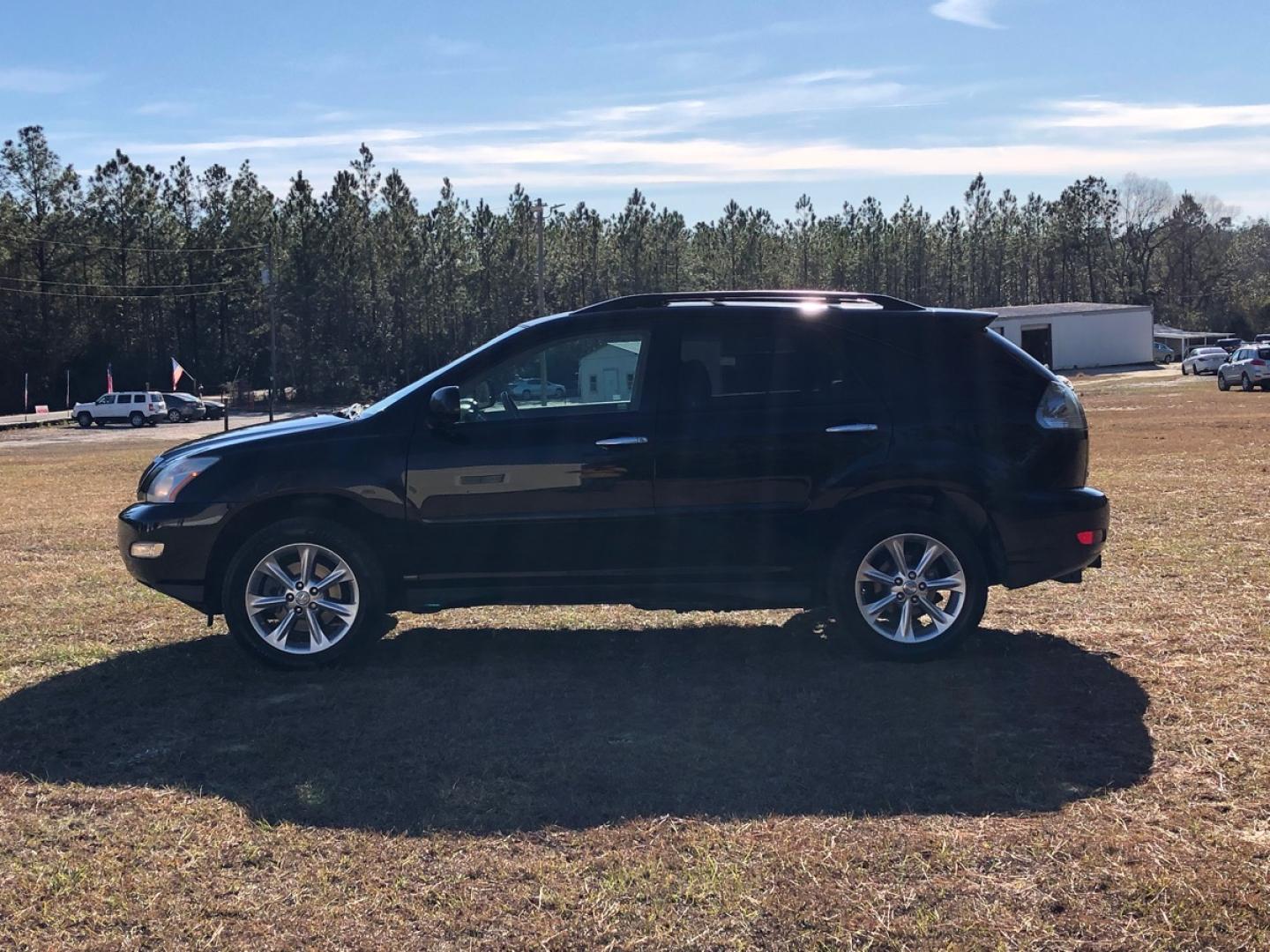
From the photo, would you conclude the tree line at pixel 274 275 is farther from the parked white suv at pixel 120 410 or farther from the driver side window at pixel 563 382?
the driver side window at pixel 563 382

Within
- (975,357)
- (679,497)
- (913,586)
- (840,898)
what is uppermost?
(975,357)

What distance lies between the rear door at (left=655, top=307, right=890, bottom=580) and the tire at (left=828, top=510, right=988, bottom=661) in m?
0.25

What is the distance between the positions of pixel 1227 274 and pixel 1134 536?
373 feet

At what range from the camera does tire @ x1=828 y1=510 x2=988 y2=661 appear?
6.07m

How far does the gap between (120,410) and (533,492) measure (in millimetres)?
51465

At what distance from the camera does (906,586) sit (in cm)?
610

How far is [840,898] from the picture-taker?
3.48 m

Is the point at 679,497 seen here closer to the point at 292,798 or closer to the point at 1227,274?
the point at 292,798

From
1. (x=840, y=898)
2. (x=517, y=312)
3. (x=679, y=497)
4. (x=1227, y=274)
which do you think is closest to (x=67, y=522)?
(x=679, y=497)

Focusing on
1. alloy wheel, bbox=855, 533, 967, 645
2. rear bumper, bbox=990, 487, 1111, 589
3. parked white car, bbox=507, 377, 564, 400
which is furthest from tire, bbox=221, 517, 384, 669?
rear bumper, bbox=990, 487, 1111, 589

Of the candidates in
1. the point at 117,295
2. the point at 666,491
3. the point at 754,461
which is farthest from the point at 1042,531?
the point at 117,295

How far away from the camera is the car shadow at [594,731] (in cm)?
432

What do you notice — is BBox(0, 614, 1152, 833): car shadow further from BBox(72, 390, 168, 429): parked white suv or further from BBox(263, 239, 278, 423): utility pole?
BBox(263, 239, 278, 423): utility pole

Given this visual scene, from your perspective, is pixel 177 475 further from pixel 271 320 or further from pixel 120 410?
pixel 271 320
